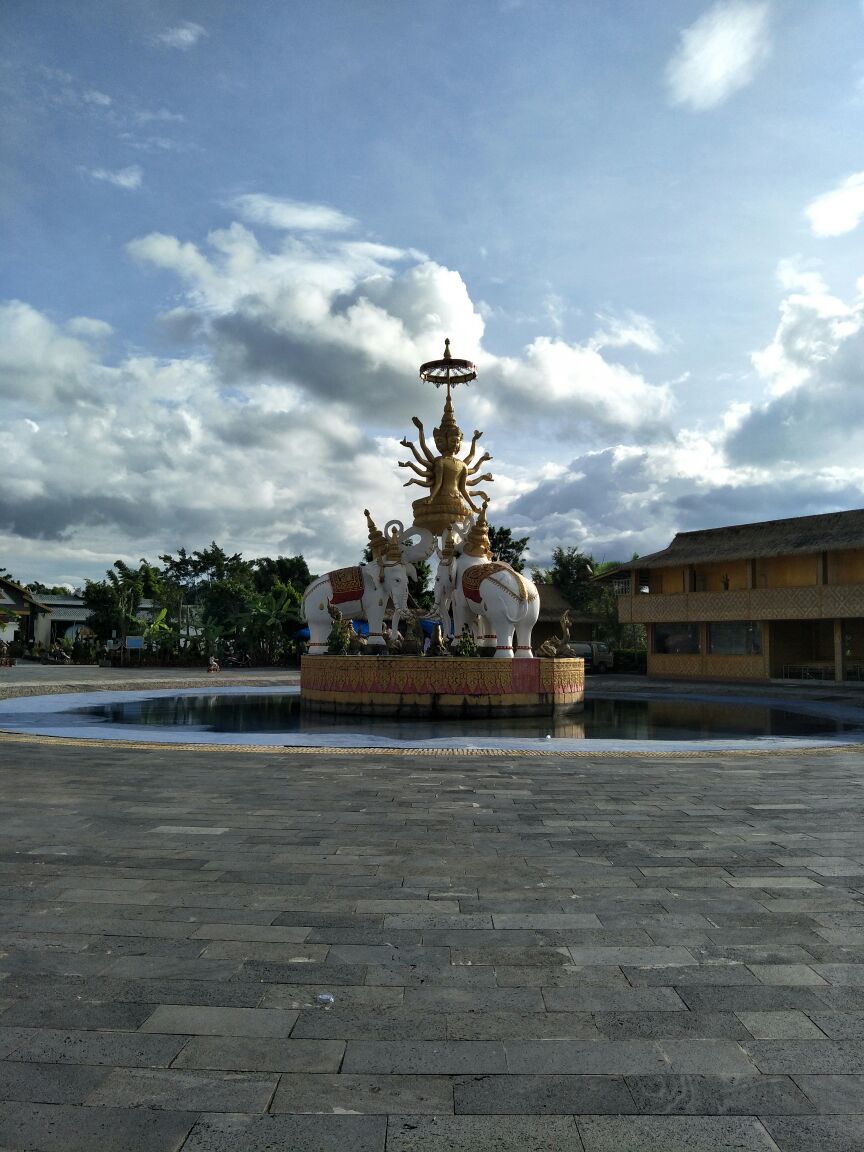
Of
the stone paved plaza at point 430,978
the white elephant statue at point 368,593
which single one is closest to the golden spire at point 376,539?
the white elephant statue at point 368,593

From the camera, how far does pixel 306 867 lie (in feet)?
17.6

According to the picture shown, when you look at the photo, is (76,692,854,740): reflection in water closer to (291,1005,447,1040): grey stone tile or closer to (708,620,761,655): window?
(708,620,761,655): window

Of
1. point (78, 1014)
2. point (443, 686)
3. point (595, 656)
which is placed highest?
point (595, 656)

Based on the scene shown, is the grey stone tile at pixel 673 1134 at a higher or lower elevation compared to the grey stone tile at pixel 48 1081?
higher

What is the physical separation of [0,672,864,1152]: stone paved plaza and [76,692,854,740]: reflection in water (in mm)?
7385

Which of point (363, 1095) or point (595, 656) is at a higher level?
point (595, 656)

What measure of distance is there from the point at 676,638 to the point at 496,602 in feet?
51.4

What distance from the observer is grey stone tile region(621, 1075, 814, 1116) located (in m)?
2.65

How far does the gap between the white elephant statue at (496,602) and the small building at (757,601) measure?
39.9 feet

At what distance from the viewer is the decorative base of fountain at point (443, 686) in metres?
17.3

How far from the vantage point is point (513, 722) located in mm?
16766

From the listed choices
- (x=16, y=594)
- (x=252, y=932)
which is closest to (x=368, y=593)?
(x=252, y=932)

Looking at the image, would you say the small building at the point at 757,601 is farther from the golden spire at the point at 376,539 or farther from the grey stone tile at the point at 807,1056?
the grey stone tile at the point at 807,1056

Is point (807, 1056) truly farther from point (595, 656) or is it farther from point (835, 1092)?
point (595, 656)
